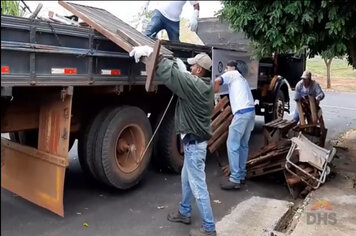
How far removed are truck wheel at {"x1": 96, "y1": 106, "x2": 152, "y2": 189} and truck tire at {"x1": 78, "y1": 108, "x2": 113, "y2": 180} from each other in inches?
2.7

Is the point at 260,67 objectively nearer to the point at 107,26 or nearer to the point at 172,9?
the point at 172,9

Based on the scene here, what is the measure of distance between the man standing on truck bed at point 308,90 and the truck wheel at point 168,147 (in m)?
3.18

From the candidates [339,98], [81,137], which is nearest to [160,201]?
[81,137]

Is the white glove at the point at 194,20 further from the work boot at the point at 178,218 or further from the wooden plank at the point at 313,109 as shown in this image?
the work boot at the point at 178,218

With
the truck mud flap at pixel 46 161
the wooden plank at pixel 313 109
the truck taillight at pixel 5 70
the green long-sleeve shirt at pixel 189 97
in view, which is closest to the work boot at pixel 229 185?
the green long-sleeve shirt at pixel 189 97

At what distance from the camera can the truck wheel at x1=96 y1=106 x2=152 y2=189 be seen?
4613 millimetres

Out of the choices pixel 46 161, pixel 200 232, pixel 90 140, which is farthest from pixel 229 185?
pixel 46 161

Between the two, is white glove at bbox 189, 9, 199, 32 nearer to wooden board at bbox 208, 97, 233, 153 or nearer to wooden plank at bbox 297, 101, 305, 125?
wooden board at bbox 208, 97, 233, 153

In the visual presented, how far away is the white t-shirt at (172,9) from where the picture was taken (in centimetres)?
651

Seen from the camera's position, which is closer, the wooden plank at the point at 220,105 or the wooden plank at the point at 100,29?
the wooden plank at the point at 100,29

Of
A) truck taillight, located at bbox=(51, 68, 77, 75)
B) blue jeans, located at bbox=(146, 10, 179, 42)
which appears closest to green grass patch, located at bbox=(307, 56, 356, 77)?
blue jeans, located at bbox=(146, 10, 179, 42)

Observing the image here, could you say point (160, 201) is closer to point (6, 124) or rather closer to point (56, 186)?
point (56, 186)

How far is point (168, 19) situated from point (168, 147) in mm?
2303

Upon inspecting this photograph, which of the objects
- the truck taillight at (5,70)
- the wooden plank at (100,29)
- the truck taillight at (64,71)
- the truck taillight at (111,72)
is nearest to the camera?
the truck taillight at (5,70)
